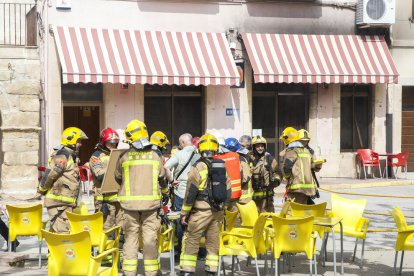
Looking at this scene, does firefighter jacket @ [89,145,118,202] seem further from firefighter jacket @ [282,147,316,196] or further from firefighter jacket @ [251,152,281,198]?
firefighter jacket @ [282,147,316,196]

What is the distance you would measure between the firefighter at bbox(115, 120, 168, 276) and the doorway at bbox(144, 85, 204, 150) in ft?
48.4

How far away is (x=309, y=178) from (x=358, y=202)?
0.92 meters

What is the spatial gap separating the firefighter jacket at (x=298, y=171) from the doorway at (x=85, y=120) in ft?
41.9

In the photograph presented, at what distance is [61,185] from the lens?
11.8 m

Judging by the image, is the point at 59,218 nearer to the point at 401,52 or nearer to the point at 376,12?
the point at 376,12

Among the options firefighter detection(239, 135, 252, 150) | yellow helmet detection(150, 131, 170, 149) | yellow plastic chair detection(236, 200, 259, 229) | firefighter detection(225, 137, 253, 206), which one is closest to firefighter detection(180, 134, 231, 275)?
yellow plastic chair detection(236, 200, 259, 229)

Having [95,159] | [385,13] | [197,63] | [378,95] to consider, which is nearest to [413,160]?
[378,95]

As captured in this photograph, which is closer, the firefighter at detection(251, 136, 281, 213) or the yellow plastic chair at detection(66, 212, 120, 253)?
the yellow plastic chair at detection(66, 212, 120, 253)

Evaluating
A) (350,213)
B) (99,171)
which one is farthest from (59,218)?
(350,213)

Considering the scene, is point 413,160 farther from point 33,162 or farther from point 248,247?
point 248,247

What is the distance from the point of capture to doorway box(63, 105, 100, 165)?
25.1 meters

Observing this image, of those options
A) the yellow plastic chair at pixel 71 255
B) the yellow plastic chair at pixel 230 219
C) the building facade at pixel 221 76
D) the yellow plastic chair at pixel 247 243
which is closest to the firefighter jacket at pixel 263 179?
the yellow plastic chair at pixel 230 219

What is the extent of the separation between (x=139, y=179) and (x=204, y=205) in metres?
0.85

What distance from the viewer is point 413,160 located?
29484 mm
